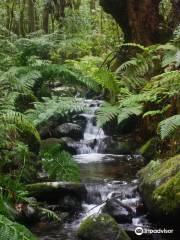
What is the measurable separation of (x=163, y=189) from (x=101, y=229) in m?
0.89

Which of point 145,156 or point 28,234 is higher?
point 28,234

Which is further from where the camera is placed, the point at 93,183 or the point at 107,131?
the point at 107,131

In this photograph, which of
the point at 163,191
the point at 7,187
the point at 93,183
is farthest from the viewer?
the point at 93,183

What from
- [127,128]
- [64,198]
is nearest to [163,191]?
[64,198]

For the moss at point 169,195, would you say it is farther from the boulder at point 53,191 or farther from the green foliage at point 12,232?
the green foliage at point 12,232

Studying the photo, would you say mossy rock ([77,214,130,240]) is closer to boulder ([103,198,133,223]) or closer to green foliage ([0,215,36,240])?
boulder ([103,198,133,223])

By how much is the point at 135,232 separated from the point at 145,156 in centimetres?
323

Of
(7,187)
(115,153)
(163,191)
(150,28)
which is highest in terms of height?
(150,28)

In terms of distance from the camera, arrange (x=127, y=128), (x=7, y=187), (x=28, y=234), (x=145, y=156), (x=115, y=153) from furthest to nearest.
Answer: (x=127, y=128) < (x=115, y=153) < (x=145, y=156) < (x=7, y=187) < (x=28, y=234)

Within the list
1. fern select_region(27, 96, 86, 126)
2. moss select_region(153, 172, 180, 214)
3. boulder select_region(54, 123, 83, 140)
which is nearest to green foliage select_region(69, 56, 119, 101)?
fern select_region(27, 96, 86, 126)

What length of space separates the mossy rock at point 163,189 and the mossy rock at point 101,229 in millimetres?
546

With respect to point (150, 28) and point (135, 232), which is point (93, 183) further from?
point (150, 28)

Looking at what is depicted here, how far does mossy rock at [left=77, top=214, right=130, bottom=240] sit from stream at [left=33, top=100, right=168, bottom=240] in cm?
23

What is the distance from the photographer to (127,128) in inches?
403
